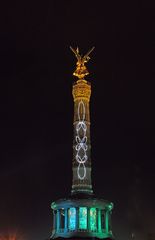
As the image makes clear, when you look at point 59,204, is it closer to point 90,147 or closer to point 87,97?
point 90,147

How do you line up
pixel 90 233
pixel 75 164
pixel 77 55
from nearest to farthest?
pixel 90 233, pixel 75 164, pixel 77 55

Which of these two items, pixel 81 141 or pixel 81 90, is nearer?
pixel 81 141

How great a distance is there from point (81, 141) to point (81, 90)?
8353 mm

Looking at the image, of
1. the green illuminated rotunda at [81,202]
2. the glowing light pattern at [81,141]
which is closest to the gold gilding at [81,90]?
the green illuminated rotunda at [81,202]

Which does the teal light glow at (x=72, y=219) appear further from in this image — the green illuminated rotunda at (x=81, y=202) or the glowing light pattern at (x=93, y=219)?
the glowing light pattern at (x=93, y=219)

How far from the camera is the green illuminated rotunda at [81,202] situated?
224 ft

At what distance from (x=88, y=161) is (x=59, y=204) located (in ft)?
25.8

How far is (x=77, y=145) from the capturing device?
243 feet

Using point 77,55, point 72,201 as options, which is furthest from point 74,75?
point 72,201

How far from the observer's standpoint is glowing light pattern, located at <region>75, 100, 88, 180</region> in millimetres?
72500

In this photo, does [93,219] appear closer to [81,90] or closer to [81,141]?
[81,141]

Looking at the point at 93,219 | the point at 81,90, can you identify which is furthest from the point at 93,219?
the point at 81,90

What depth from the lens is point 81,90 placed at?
7675 cm

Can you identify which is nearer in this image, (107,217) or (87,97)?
(107,217)
